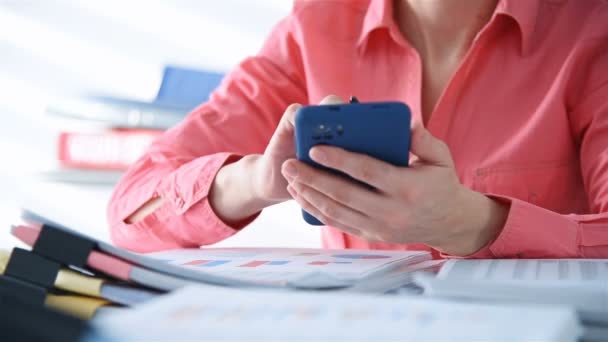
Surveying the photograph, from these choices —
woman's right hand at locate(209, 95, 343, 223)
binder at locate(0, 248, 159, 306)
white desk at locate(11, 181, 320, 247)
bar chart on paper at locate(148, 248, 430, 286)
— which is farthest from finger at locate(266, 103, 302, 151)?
white desk at locate(11, 181, 320, 247)

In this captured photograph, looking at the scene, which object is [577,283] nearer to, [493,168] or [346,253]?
[346,253]

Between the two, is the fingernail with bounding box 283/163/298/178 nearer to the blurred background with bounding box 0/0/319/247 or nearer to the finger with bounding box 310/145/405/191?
the finger with bounding box 310/145/405/191

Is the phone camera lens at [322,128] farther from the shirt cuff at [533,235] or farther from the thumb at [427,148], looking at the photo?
the shirt cuff at [533,235]

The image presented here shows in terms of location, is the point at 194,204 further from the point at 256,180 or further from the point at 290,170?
the point at 290,170

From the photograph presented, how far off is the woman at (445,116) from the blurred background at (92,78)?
0.60 m

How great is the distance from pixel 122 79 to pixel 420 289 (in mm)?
1339

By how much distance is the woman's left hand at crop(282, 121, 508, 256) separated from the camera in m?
0.60

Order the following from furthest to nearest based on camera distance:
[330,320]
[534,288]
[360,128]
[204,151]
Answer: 1. [204,151]
2. [360,128]
3. [534,288]
4. [330,320]

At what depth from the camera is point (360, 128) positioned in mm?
581

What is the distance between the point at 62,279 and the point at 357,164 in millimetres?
229

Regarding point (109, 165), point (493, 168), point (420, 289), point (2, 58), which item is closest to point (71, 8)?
point (2, 58)

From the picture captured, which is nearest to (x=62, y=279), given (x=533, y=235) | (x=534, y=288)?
(x=534, y=288)

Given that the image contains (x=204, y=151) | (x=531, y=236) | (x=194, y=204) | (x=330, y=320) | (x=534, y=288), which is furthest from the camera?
(x=204, y=151)

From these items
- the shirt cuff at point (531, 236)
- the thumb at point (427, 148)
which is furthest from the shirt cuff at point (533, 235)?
the thumb at point (427, 148)
